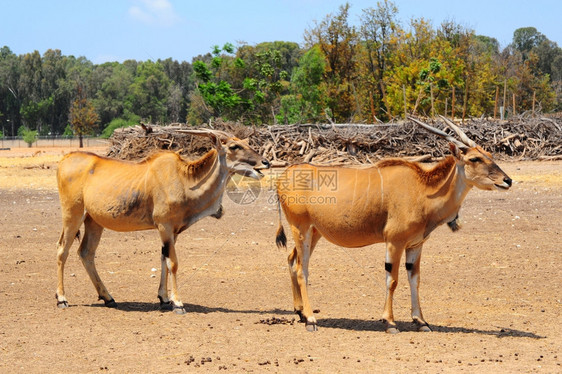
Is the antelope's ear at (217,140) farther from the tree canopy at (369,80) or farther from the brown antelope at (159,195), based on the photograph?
the tree canopy at (369,80)

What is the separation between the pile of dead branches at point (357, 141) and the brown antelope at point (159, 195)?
18194 mm

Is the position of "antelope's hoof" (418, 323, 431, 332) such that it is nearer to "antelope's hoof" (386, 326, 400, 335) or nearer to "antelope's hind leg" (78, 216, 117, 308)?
"antelope's hoof" (386, 326, 400, 335)

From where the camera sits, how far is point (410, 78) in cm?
4950

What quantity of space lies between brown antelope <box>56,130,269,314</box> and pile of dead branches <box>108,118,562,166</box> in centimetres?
1819

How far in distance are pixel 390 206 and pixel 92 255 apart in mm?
4269

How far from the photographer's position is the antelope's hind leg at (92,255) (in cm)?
950

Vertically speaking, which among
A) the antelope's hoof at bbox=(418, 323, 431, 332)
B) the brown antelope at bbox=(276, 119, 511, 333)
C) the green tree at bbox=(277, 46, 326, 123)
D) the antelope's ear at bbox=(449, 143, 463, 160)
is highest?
the green tree at bbox=(277, 46, 326, 123)

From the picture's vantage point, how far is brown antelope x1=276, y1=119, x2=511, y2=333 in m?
8.20

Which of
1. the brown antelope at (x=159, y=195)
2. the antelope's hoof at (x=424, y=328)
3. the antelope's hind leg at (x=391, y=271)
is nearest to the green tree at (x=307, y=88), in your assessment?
the brown antelope at (x=159, y=195)

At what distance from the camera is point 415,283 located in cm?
832

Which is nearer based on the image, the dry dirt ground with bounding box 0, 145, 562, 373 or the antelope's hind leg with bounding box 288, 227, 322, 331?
the dry dirt ground with bounding box 0, 145, 562, 373

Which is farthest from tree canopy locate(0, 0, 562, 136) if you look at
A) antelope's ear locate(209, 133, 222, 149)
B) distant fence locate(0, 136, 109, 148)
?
antelope's ear locate(209, 133, 222, 149)

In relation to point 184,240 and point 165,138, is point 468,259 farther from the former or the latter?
point 165,138

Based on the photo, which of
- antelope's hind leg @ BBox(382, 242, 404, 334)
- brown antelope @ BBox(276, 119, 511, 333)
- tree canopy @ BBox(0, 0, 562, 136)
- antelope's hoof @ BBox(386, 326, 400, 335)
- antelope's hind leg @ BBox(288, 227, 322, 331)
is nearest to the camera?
antelope's hoof @ BBox(386, 326, 400, 335)
